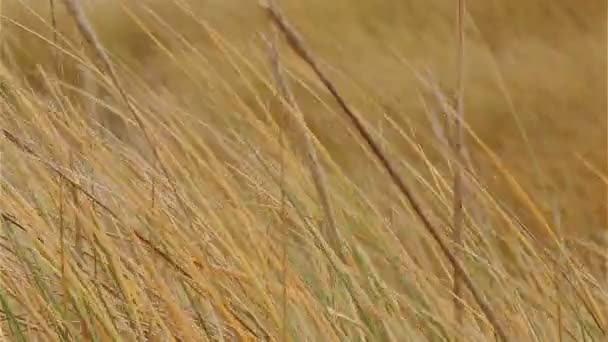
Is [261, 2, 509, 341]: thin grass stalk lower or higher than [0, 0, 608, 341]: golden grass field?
lower

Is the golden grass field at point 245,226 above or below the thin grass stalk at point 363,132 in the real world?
above

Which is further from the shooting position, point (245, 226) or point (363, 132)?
point (245, 226)

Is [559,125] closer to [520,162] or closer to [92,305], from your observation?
[520,162]

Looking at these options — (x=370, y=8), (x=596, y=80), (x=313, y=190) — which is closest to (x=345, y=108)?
(x=313, y=190)

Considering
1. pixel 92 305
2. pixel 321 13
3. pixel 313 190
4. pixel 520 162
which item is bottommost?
pixel 92 305

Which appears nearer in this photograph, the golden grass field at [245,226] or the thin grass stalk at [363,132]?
the thin grass stalk at [363,132]

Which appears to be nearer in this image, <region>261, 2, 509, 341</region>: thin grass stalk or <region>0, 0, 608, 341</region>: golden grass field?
<region>261, 2, 509, 341</region>: thin grass stalk

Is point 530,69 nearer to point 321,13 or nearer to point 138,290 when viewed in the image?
point 321,13

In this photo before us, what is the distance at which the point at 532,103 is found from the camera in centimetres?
341

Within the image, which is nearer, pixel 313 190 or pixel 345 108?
pixel 345 108

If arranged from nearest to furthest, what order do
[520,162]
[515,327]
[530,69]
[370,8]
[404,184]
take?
[404,184] < [515,327] < [520,162] < [530,69] < [370,8]

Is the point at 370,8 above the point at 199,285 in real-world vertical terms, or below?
above

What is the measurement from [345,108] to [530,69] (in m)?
3.12

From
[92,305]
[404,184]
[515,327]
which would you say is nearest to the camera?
[404,184]
